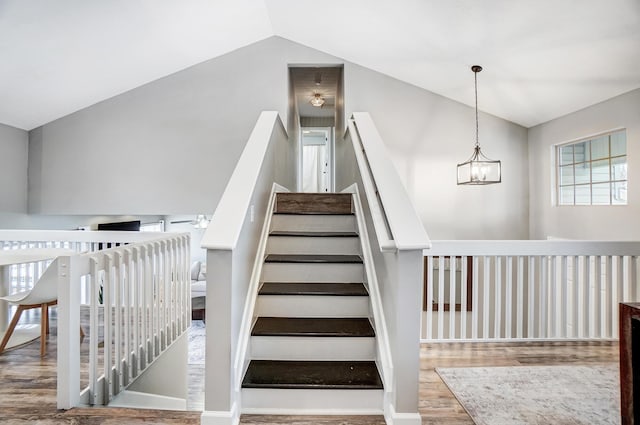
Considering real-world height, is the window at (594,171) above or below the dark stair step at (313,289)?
above

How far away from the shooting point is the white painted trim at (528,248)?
9.96 feet

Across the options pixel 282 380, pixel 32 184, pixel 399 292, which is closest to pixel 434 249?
pixel 399 292

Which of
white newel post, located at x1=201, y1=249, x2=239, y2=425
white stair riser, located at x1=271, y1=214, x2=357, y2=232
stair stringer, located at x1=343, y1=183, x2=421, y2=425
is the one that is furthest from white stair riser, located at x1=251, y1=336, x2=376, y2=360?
white stair riser, located at x1=271, y1=214, x2=357, y2=232

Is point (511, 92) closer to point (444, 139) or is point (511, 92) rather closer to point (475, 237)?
point (444, 139)

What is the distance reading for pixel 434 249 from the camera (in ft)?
9.93

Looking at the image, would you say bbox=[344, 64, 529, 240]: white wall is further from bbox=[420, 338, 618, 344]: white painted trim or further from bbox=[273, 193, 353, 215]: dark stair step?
bbox=[420, 338, 618, 344]: white painted trim

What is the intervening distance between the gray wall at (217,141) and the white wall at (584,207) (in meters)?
0.29

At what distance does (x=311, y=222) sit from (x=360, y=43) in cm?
248

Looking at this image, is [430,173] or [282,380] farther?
[430,173]

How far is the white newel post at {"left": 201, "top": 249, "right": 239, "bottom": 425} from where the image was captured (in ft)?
6.13

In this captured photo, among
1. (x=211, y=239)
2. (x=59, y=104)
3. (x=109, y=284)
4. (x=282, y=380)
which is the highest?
(x=59, y=104)

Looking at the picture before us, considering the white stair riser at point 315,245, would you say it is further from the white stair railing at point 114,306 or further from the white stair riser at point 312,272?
the white stair railing at point 114,306

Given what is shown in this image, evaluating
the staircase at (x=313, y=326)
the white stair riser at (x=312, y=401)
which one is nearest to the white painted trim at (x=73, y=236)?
the staircase at (x=313, y=326)

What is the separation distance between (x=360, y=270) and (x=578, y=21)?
265cm
